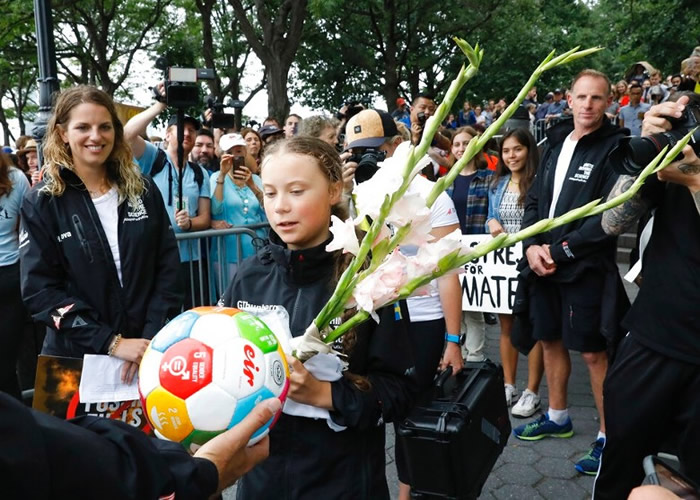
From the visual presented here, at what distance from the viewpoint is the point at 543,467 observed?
12.0 feet

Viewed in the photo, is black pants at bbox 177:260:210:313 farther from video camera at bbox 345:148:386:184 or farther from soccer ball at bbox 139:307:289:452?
soccer ball at bbox 139:307:289:452

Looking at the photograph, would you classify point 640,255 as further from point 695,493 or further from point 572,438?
point 572,438

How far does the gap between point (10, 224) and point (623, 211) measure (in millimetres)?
3707

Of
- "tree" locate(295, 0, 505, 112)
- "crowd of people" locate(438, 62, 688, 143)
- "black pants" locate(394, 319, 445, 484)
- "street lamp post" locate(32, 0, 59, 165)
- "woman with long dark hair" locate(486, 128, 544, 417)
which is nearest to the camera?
"black pants" locate(394, 319, 445, 484)

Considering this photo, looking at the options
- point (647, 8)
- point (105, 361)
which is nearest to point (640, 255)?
point (105, 361)

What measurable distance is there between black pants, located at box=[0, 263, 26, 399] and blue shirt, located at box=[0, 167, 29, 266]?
0.07m

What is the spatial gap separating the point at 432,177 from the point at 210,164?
309cm

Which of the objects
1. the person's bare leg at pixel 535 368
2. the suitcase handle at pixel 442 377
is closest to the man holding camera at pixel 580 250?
the person's bare leg at pixel 535 368

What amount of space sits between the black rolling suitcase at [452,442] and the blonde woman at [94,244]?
51.6 inches

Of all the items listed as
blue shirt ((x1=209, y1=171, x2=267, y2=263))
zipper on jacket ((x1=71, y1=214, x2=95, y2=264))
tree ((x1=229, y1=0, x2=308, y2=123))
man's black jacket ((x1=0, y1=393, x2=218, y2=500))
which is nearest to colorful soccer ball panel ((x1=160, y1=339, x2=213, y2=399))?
man's black jacket ((x1=0, y1=393, x2=218, y2=500))

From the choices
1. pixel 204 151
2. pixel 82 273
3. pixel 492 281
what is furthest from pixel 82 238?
pixel 204 151

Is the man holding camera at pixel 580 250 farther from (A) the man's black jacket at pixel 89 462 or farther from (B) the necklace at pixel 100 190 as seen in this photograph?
(A) the man's black jacket at pixel 89 462

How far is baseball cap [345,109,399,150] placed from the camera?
316 centimetres

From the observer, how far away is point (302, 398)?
1658 millimetres
